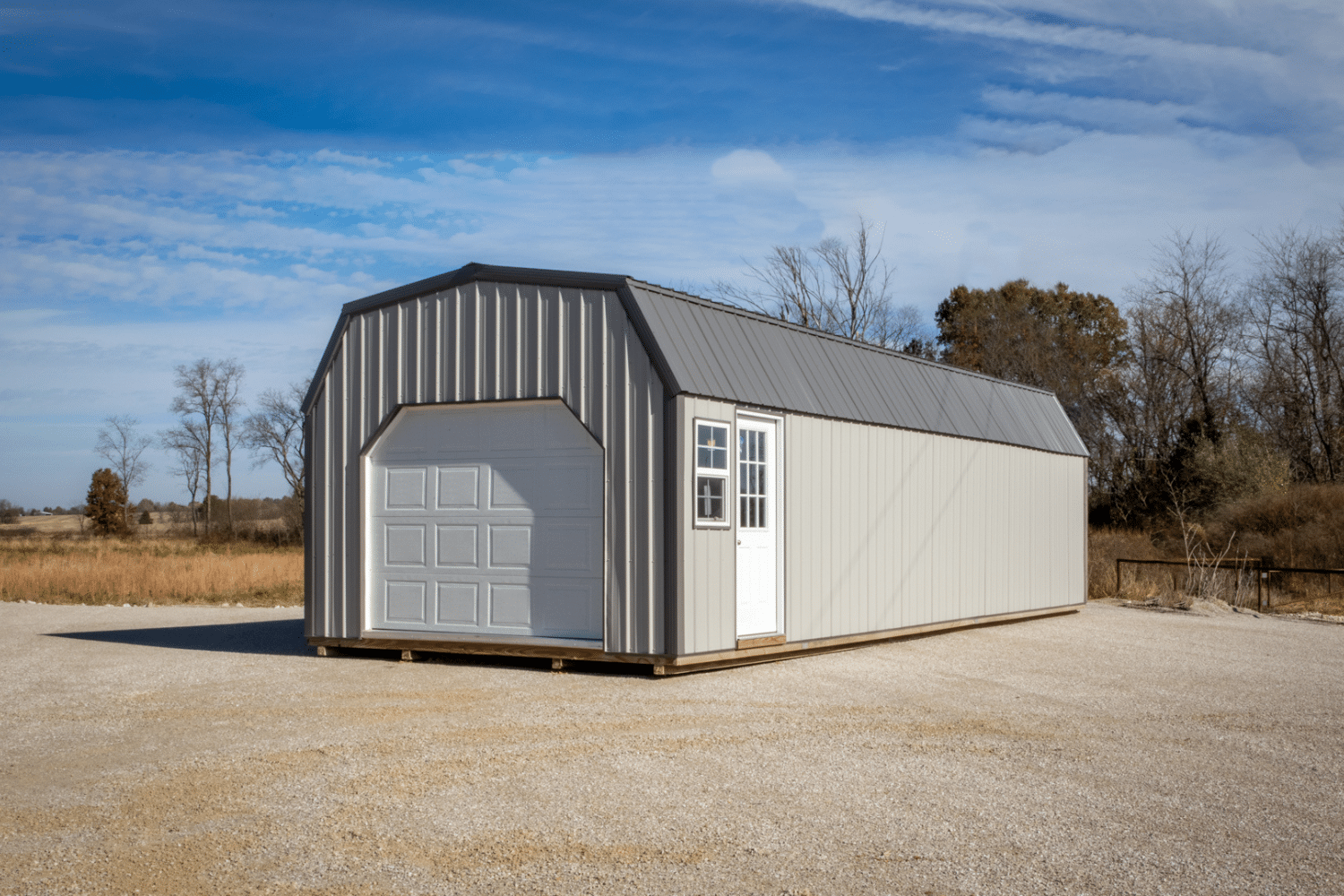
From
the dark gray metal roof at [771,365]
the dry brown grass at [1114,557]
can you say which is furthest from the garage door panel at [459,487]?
the dry brown grass at [1114,557]

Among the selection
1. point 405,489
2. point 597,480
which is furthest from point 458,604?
point 597,480

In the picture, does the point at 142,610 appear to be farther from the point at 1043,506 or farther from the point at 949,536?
the point at 1043,506

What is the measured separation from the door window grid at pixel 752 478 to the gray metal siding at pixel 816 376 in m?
0.38

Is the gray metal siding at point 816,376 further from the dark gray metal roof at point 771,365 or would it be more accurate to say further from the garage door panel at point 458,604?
the garage door panel at point 458,604

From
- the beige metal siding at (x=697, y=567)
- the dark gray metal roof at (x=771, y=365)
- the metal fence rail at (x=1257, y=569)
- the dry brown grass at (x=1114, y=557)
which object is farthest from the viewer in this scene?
the dry brown grass at (x=1114, y=557)

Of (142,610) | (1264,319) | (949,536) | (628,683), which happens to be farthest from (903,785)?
(1264,319)

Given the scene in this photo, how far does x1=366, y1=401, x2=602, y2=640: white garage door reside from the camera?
1003 centimetres

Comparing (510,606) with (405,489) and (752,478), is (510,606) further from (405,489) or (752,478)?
(752,478)

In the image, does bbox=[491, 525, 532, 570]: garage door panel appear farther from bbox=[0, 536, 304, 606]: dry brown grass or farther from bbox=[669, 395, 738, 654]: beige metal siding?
bbox=[0, 536, 304, 606]: dry brown grass

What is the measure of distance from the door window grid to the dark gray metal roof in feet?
1.19

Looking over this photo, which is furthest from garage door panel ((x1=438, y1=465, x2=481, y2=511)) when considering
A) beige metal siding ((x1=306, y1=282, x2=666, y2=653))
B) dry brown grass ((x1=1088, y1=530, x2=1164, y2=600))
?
dry brown grass ((x1=1088, y1=530, x2=1164, y2=600))

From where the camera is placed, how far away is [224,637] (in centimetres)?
1326

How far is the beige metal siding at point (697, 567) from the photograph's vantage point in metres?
9.39

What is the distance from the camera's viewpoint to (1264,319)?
103 ft
